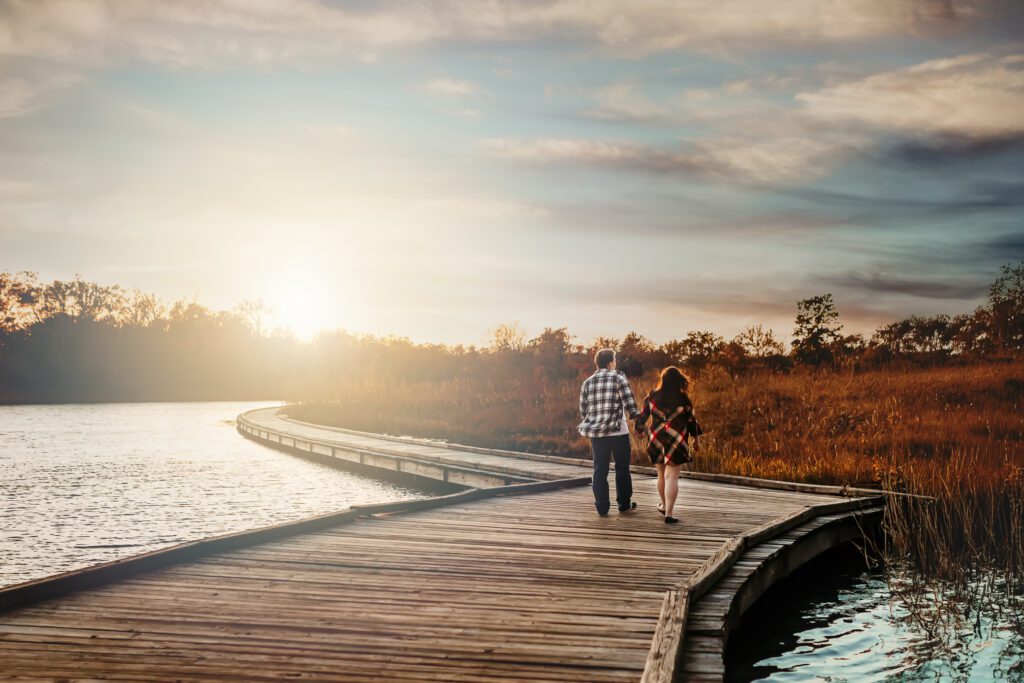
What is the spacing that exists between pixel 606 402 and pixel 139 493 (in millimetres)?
13111

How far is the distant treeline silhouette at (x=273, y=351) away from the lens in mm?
28234

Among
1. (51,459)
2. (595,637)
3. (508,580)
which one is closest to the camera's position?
(595,637)

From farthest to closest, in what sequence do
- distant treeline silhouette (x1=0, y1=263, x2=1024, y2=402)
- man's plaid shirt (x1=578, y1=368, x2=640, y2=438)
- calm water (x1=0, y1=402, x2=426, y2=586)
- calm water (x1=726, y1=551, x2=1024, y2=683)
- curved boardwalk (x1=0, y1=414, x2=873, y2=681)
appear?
1. distant treeline silhouette (x1=0, y1=263, x2=1024, y2=402)
2. calm water (x1=0, y1=402, x2=426, y2=586)
3. man's plaid shirt (x1=578, y1=368, x2=640, y2=438)
4. calm water (x1=726, y1=551, x2=1024, y2=683)
5. curved boardwalk (x1=0, y1=414, x2=873, y2=681)

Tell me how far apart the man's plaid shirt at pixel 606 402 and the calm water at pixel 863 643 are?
2.28 m

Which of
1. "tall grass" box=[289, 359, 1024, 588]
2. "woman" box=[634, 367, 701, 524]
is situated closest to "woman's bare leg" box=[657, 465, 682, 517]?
"woman" box=[634, 367, 701, 524]

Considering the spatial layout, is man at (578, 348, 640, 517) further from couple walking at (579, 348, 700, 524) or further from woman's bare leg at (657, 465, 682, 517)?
woman's bare leg at (657, 465, 682, 517)

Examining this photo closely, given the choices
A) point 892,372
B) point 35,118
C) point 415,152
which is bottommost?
point 892,372

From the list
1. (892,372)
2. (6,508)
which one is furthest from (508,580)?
(892,372)

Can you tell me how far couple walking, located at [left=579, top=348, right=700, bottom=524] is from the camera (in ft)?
26.2

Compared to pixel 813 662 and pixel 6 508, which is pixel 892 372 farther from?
pixel 6 508

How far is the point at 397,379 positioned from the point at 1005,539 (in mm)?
27481

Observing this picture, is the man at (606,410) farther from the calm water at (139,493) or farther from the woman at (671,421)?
the calm water at (139,493)

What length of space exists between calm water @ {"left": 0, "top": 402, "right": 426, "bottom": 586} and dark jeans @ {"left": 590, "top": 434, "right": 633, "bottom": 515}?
5785mm

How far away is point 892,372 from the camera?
849 inches
